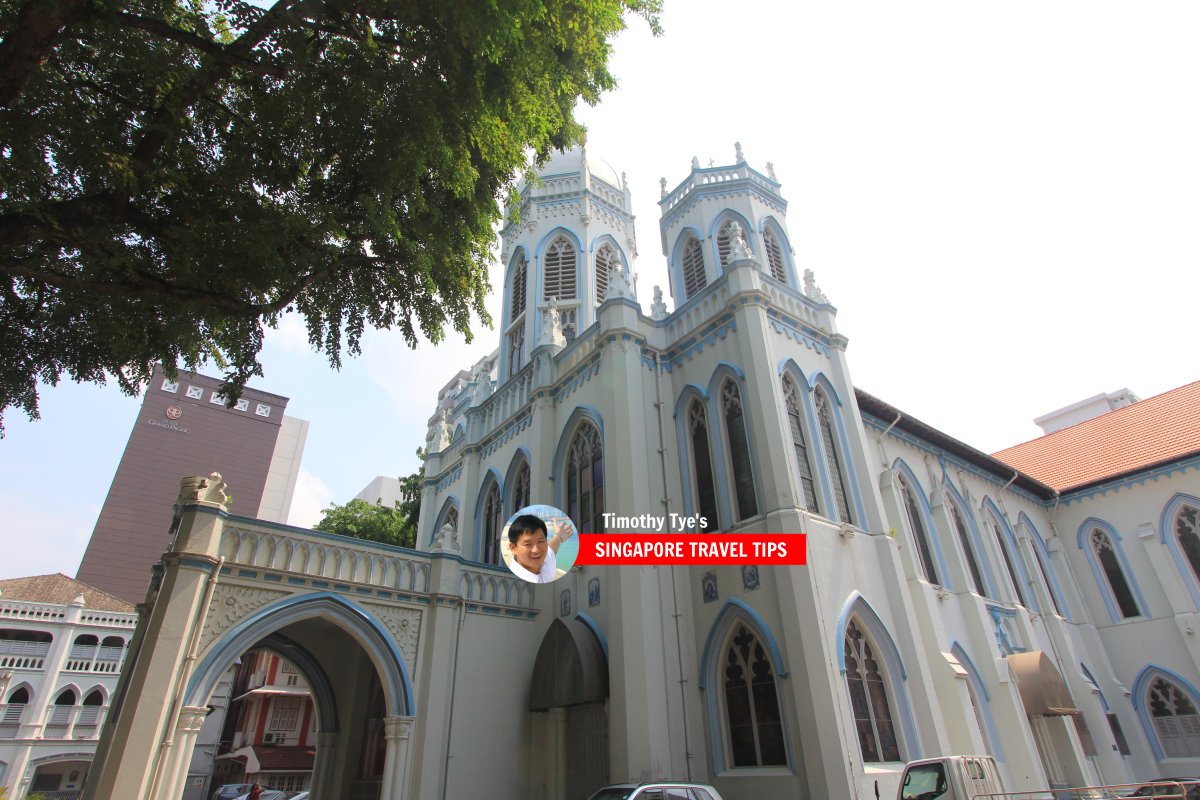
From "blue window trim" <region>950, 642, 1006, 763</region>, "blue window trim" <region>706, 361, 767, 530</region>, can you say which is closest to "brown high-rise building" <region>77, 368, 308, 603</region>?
"blue window trim" <region>706, 361, 767, 530</region>

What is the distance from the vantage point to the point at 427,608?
1261 cm

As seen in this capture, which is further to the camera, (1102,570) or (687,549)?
(1102,570)

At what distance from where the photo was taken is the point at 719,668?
11.6 m

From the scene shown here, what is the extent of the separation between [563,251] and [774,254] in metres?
7.04

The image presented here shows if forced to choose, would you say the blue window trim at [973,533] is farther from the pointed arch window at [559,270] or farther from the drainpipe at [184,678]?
the drainpipe at [184,678]

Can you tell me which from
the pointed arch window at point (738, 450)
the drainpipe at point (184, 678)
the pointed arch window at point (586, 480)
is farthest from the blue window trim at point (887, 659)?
the drainpipe at point (184, 678)

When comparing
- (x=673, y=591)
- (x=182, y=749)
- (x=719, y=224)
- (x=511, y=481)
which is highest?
(x=719, y=224)

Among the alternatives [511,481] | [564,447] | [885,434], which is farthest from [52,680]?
[885,434]

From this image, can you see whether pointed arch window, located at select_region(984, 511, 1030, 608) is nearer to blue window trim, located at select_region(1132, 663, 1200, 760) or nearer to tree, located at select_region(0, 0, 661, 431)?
blue window trim, located at select_region(1132, 663, 1200, 760)

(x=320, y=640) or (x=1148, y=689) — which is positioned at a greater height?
(x=320, y=640)

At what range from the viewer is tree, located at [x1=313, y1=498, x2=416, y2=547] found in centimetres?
2606

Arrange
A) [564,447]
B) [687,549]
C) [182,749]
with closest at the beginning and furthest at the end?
1. [182,749]
2. [687,549]
3. [564,447]

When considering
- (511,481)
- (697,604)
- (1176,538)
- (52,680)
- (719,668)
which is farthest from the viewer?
(52,680)

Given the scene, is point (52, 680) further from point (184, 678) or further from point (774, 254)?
point (774, 254)
